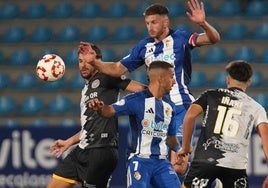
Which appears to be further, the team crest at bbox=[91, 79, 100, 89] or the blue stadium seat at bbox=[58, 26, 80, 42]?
the blue stadium seat at bbox=[58, 26, 80, 42]

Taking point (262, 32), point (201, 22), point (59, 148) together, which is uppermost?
point (262, 32)

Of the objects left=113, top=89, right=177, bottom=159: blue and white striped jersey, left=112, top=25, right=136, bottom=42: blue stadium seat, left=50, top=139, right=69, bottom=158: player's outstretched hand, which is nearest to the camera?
left=113, top=89, right=177, bottom=159: blue and white striped jersey

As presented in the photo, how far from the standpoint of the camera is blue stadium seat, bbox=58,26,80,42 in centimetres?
1435

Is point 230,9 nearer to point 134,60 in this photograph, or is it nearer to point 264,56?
point 264,56

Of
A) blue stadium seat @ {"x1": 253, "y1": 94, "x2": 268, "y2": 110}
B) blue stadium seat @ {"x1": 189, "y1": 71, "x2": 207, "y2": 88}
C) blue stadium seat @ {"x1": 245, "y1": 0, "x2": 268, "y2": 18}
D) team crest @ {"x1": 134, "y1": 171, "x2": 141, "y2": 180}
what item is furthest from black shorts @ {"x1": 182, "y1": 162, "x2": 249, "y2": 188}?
blue stadium seat @ {"x1": 245, "y1": 0, "x2": 268, "y2": 18}

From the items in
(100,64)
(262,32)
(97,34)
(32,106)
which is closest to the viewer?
(100,64)

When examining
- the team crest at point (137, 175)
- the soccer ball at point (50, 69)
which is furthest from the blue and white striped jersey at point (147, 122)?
the soccer ball at point (50, 69)

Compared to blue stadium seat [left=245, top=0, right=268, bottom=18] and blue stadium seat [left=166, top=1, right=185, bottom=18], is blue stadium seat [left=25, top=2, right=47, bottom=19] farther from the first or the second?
blue stadium seat [left=245, top=0, right=268, bottom=18]

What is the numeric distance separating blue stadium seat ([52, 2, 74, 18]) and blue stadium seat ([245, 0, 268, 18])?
3.05 m

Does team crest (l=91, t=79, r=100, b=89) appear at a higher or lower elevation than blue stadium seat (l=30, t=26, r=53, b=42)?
lower

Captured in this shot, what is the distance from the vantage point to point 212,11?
14.4 m

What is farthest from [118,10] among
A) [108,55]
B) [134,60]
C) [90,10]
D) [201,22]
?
[201,22]

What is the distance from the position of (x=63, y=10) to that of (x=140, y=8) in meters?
1.35

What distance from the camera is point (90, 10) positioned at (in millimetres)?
14672
